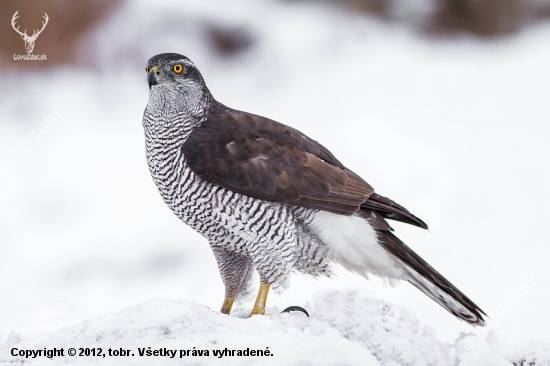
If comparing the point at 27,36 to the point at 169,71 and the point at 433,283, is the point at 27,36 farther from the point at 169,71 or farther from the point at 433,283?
the point at 433,283

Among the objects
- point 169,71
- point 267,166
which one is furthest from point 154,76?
point 267,166

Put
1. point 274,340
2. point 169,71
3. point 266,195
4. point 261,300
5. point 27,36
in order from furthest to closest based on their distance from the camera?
point 27,36
point 169,71
point 261,300
point 266,195
point 274,340

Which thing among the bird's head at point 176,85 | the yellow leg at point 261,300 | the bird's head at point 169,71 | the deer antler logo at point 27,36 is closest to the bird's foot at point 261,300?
the yellow leg at point 261,300

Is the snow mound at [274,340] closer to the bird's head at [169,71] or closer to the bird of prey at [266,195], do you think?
the bird of prey at [266,195]

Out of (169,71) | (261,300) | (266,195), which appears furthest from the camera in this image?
(169,71)

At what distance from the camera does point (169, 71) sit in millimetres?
4988

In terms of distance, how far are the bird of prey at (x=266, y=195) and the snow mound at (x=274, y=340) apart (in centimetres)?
60

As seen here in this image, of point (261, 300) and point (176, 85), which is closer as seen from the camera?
point (261, 300)

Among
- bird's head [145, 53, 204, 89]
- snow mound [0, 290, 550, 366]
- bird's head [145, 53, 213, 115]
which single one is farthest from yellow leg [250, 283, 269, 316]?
bird's head [145, 53, 204, 89]

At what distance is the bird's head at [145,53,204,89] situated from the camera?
4953mm

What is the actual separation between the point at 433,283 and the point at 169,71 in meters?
2.40

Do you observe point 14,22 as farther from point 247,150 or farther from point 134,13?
point 247,150

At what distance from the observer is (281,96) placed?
11.0 m

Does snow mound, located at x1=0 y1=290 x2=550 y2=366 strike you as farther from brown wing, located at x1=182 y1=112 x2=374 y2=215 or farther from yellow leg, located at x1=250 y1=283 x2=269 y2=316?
brown wing, located at x1=182 y1=112 x2=374 y2=215
